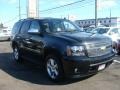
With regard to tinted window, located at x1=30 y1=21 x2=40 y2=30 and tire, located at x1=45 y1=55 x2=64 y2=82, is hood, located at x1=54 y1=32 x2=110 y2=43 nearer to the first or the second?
tire, located at x1=45 y1=55 x2=64 y2=82

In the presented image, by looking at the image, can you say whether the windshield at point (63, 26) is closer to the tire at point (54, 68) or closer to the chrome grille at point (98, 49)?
the tire at point (54, 68)

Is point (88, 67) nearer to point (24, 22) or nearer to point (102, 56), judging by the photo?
point (102, 56)

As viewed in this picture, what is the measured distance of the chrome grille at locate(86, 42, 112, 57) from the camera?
7.17 m

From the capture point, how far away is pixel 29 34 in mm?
9148

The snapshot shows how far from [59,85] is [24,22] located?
3930 millimetres

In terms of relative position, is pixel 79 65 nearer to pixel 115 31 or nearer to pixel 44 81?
pixel 44 81

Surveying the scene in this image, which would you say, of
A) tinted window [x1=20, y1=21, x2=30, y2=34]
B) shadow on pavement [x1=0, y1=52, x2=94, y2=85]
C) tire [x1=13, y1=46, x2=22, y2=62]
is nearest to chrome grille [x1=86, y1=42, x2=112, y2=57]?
shadow on pavement [x1=0, y1=52, x2=94, y2=85]

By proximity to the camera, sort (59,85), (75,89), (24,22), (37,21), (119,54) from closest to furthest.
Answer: (75,89) → (59,85) → (37,21) → (24,22) → (119,54)

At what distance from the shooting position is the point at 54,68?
766cm

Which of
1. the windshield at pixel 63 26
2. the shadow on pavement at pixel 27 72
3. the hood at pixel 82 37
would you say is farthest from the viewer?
the windshield at pixel 63 26

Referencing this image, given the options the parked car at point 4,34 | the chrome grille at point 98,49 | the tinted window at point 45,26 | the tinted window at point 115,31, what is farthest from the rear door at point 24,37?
the parked car at point 4,34

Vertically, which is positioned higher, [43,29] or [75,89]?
[43,29]

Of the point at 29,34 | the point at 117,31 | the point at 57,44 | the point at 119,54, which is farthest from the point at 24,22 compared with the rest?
the point at 117,31

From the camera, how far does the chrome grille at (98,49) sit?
7.17 meters
